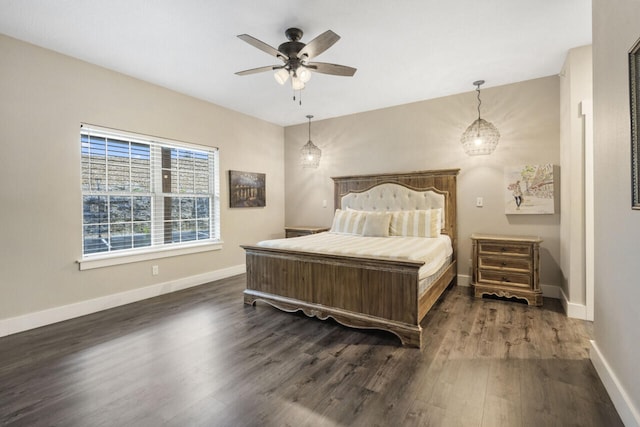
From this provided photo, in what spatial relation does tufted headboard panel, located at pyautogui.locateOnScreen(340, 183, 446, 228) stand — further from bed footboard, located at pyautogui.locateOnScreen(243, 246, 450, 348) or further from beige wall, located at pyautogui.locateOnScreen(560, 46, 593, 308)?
bed footboard, located at pyautogui.locateOnScreen(243, 246, 450, 348)

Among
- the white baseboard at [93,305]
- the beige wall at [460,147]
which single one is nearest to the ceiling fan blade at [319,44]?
the beige wall at [460,147]

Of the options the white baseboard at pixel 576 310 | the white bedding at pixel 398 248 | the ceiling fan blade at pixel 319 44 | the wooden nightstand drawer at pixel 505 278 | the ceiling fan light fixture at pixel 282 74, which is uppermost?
the ceiling fan blade at pixel 319 44

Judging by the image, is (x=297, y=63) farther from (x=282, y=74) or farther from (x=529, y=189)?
(x=529, y=189)

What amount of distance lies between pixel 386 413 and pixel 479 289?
246 centimetres

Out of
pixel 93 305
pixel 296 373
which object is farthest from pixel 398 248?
pixel 93 305

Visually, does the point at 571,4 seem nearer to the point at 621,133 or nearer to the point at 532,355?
the point at 621,133

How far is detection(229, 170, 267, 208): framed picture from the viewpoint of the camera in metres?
4.77

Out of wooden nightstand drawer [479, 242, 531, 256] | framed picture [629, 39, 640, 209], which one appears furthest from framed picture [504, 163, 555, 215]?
framed picture [629, 39, 640, 209]

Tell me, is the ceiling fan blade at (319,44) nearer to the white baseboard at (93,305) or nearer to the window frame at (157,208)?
the window frame at (157,208)

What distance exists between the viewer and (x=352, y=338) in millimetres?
2535

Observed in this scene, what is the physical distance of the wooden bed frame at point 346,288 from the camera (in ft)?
7.91

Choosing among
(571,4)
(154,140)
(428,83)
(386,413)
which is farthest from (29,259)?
(571,4)

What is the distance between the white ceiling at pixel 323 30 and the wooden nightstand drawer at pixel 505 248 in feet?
6.62

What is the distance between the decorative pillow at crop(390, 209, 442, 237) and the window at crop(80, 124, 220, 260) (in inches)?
107
